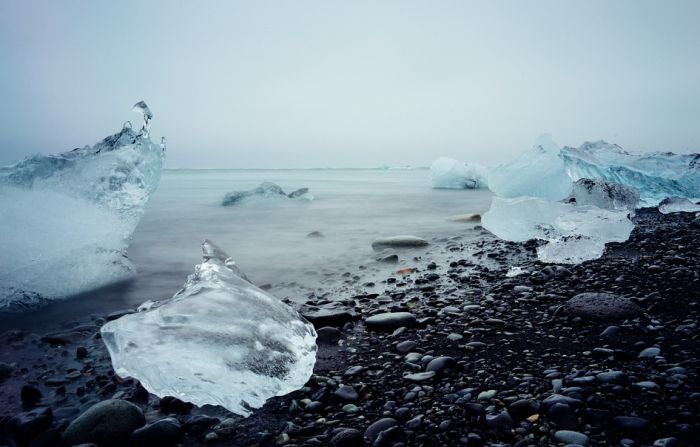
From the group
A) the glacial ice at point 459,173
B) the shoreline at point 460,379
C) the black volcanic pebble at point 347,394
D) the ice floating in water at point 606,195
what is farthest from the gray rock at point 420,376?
the glacial ice at point 459,173

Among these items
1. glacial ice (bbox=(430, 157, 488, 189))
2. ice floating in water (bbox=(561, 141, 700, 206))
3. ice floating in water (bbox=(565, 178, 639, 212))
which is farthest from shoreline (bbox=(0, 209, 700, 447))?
glacial ice (bbox=(430, 157, 488, 189))

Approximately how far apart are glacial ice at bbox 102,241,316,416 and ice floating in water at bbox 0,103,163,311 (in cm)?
208

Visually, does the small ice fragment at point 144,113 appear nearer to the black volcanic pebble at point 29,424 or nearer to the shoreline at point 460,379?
the shoreline at point 460,379

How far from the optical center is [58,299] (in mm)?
3666

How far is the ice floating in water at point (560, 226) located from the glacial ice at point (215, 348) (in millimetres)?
3317

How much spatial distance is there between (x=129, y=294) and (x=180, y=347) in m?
2.50

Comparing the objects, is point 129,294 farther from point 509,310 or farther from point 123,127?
point 509,310

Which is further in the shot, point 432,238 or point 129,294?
point 432,238

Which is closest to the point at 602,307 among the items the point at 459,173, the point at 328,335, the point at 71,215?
the point at 328,335

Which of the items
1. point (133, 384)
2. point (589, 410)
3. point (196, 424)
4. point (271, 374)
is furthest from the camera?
point (133, 384)

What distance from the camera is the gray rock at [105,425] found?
1657mm

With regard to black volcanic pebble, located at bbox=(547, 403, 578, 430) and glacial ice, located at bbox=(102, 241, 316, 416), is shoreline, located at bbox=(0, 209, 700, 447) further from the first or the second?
glacial ice, located at bbox=(102, 241, 316, 416)

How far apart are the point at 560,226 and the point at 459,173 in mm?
12123

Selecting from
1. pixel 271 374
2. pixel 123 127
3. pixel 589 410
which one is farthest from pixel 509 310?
pixel 123 127
